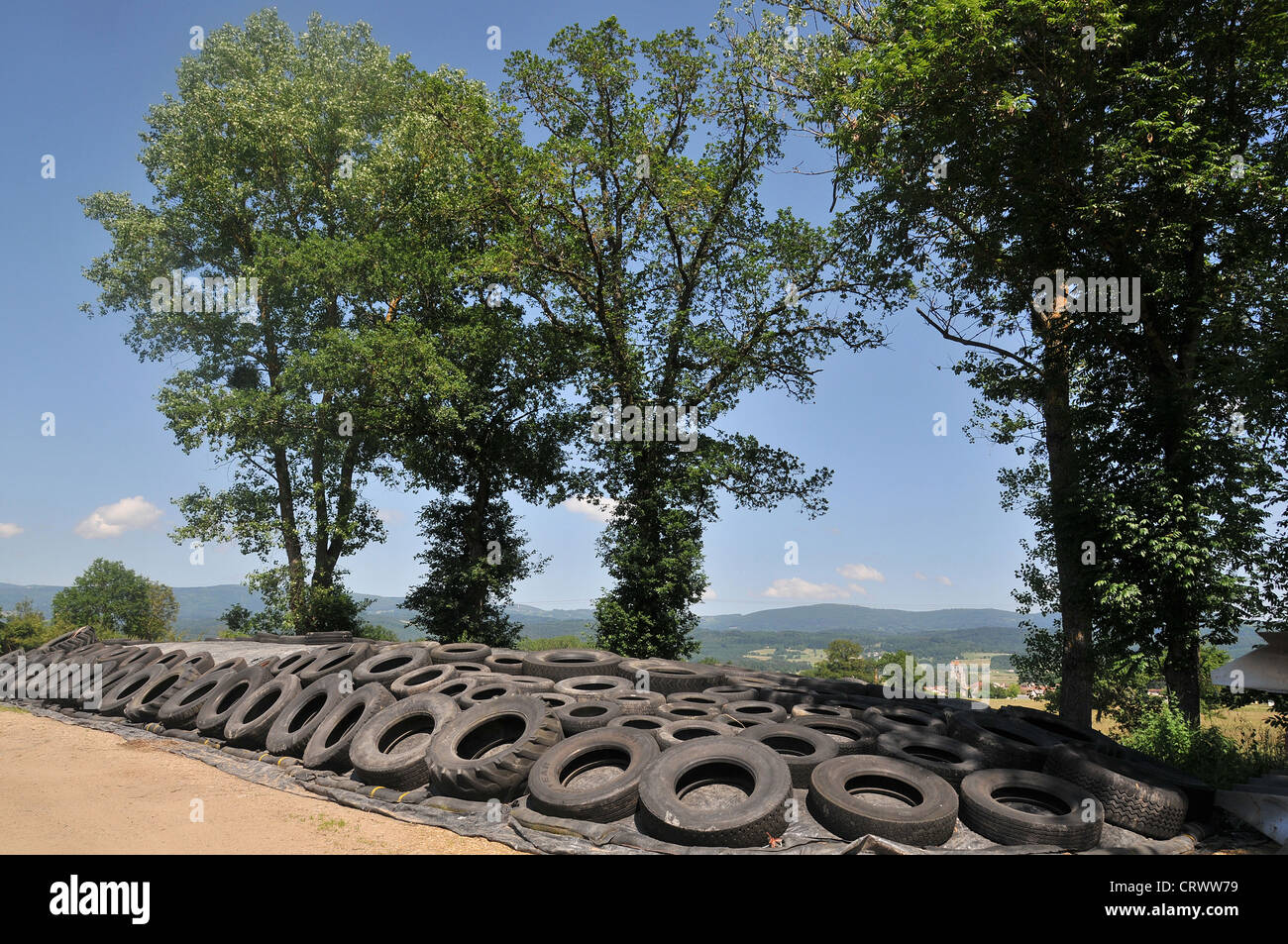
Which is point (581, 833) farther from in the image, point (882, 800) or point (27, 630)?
point (27, 630)

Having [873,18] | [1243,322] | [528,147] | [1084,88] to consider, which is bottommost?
[1243,322]

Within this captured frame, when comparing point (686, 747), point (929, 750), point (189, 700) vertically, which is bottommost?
point (189, 700)

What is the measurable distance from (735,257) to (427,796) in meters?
19.6

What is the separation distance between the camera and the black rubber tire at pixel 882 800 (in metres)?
6.30

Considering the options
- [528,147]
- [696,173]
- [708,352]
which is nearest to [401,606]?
[708,352]

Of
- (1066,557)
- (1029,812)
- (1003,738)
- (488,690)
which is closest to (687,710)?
(488,690)

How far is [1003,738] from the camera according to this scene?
29.5ft

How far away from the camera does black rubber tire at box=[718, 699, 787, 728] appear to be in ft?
31.1

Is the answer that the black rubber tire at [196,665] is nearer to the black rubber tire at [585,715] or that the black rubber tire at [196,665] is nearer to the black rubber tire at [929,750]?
the black rubber tire at [585,715]

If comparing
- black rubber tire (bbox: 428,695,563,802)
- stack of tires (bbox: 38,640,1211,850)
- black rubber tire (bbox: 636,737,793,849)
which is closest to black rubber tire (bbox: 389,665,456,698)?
stack of tires (bbox: 38,640,1211,850)

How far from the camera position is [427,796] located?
7.82 metres

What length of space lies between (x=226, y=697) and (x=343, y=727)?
391cm
